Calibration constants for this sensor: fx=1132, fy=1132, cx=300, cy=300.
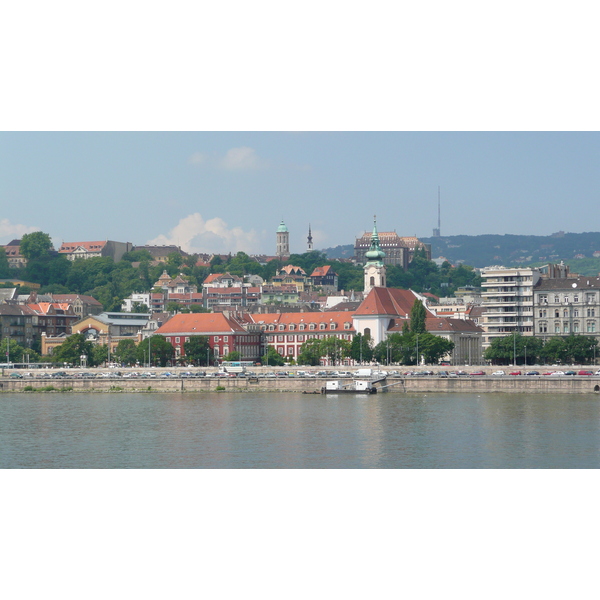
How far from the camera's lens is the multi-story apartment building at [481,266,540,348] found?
76.7 meters

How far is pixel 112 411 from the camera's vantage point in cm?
4584

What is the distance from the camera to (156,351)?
84125 millimetres

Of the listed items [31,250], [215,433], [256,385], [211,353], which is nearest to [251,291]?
[31,250]

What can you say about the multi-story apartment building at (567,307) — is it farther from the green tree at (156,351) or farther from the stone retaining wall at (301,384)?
the green tree at (156,351)

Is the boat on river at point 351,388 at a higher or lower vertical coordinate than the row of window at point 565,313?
lower

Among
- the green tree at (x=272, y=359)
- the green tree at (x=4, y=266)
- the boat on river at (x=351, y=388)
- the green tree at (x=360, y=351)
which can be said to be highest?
the green tree at (x=4, y=266)

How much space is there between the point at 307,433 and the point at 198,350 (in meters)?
50.6

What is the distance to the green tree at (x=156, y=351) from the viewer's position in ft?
276

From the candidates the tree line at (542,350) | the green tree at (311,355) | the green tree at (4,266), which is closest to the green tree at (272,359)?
the green tree at (311,355)

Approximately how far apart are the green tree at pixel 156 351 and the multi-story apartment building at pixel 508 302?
23.7 meters

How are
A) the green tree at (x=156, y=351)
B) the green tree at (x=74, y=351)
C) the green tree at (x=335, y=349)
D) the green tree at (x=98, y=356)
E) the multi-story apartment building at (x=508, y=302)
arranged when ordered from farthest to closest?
the green tree at (x=98, y=356) → the green tree at (x=74, y=351) → the green tree at (x=156, y=351) → the green tree at (x=335, y=349) → the multi-story apartment building at (x=508, y=302)

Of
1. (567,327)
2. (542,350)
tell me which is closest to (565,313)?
(567,327)

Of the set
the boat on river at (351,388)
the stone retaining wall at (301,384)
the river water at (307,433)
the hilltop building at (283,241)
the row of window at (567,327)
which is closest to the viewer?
the river water at (307,433)

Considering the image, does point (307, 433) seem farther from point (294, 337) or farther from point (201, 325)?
point (294, 337)
